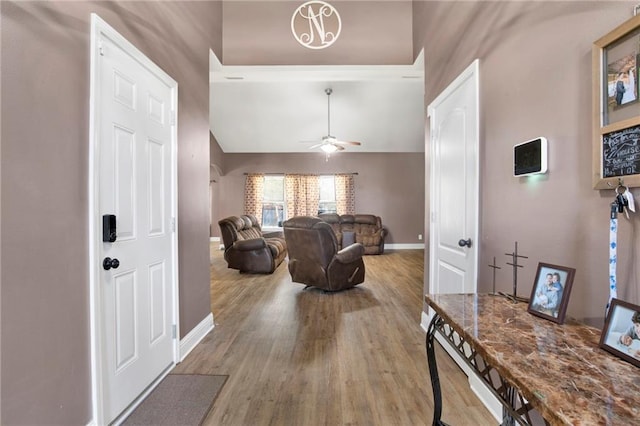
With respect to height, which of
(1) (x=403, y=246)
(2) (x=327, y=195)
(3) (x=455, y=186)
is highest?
(2) (x=327, y=195)

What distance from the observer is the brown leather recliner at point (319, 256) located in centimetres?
398

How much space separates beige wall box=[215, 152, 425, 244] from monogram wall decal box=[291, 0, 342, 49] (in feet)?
17.2

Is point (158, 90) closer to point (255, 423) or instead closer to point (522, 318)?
point (255, 423)

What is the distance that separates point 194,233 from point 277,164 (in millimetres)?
6174

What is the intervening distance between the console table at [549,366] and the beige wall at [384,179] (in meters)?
7.40

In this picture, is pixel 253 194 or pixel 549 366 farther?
pixel 253 194

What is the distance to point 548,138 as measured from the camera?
54.1 inches

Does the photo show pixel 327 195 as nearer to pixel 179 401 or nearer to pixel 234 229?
pixel 234 229

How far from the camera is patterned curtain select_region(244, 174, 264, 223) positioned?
27.9 ft

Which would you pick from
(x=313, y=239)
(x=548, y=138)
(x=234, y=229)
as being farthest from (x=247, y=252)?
(x=548, y=138)

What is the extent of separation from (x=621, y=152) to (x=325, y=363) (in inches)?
83.9

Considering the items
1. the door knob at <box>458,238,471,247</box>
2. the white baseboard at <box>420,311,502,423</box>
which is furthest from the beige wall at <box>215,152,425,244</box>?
the door knob at <box>458,238,471,247</box>

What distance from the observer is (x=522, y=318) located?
1.11 metres

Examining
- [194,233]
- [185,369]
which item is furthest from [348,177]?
[185,369]
